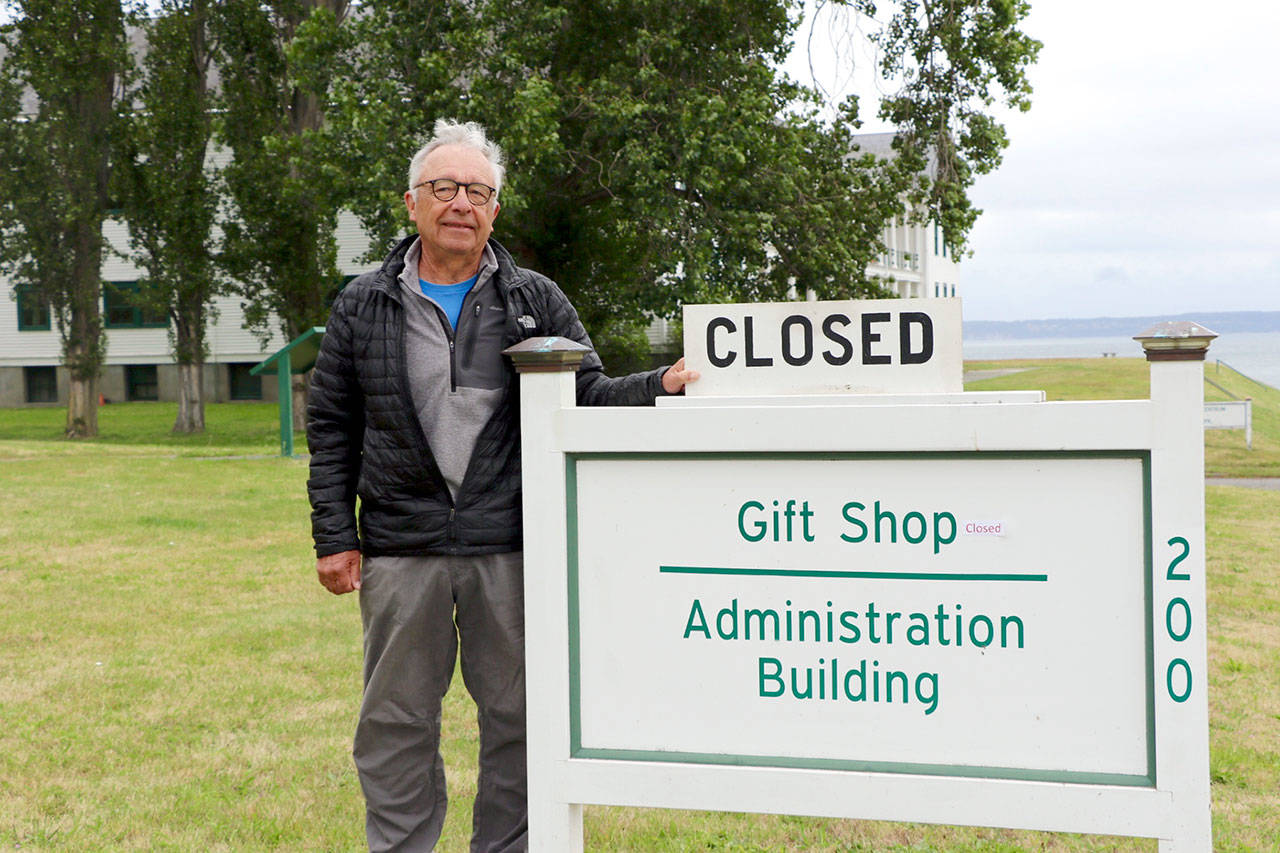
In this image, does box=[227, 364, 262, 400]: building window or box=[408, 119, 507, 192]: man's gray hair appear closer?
box=[408, 119, 507, 192]: man's gray hair

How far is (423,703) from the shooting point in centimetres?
311

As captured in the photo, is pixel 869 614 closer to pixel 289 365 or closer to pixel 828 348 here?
pixel 828 348

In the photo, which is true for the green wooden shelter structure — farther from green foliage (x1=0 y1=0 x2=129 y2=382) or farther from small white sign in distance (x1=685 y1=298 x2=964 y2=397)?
small white sign in distance (x1=685 y1=298 x2=964 y2=397)

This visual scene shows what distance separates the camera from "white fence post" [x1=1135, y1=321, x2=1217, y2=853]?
2.13 metres

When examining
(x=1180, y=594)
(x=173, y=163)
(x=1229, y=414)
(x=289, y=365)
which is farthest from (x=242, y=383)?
(x=1180, y=594)

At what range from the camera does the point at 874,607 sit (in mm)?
2301

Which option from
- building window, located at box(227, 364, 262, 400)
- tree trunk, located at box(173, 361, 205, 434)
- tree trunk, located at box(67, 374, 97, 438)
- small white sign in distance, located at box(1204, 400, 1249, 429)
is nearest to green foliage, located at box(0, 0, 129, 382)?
tree trunk, located at box(67, 374, 97, 438)

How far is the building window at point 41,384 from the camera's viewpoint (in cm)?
4406

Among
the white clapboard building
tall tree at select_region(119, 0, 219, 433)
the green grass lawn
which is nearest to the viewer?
the green grass lawn

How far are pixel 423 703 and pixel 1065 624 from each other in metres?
1.60

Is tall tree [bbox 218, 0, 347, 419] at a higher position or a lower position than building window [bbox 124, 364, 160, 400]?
higher

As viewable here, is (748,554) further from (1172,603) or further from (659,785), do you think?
(1172,603)

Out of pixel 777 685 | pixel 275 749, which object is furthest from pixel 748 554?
pixel 275 749

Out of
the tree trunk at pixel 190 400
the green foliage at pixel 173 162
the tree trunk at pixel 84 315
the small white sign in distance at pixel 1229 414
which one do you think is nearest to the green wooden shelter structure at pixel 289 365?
the green foliage at pixel 173 162
